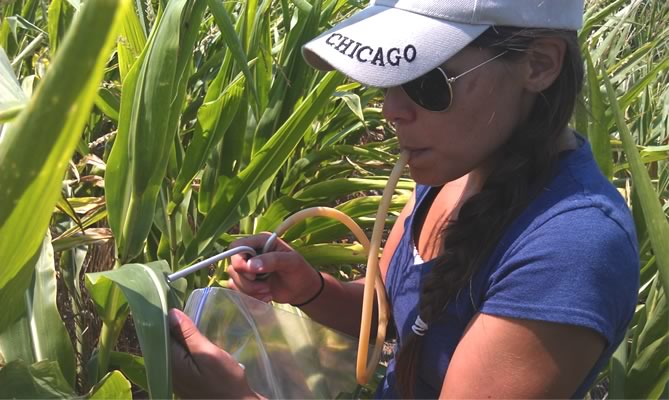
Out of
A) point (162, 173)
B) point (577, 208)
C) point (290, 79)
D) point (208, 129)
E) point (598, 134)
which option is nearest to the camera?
point (577, 208)

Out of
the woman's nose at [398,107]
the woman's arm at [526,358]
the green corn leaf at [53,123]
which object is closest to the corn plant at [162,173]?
the green corn leaf at [53,123]

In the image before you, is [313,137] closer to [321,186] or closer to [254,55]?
[321,186]

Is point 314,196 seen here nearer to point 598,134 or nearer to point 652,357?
point 598,134

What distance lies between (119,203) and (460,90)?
1.59ft

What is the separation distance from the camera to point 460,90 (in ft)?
2.98

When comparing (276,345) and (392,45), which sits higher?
(392,45)

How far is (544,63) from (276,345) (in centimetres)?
47

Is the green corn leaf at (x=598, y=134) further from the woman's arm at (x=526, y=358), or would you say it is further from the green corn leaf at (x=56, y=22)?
the green corn leaf at (x=56, y=22)

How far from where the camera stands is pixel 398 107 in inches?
37.3

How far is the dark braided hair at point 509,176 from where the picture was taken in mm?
918

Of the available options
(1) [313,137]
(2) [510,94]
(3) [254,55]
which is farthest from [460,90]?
(1) [313,137]

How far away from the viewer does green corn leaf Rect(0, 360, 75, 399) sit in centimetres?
74

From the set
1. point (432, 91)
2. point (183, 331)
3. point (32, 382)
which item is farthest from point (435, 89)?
point (32, 382)

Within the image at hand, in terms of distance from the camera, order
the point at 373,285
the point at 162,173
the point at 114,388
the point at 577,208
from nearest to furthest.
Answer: the point at 114,388 < the point at 577,208 < the point at 373,285 < the point at 162,173
